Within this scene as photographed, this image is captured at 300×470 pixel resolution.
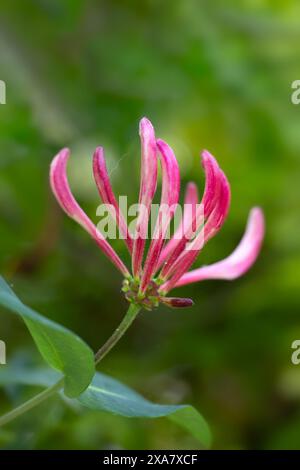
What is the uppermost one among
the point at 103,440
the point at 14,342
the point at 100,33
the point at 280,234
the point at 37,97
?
the point at 100,33

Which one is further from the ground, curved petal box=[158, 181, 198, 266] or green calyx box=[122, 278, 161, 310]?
curved petal box=[158, 181, 198, 266]

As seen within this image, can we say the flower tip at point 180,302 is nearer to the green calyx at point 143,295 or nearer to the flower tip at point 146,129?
the green calyx at point 143,295

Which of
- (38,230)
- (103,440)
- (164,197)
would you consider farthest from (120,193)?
(164,197)

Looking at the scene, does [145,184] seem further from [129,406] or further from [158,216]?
[129,406]

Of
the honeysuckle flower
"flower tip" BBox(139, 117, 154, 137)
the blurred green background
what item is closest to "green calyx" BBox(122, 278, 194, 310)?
the honeysuckle flower

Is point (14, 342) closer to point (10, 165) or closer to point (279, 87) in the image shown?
point (10, 165)

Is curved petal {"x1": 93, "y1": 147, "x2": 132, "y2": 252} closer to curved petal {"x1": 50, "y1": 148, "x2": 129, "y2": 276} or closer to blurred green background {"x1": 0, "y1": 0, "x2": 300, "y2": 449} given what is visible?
curved petal {"x1": 50, "y1": 148, "x2": 129, "y2": 276}
